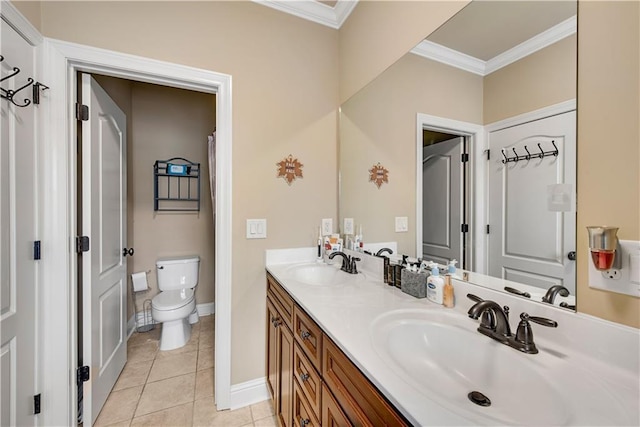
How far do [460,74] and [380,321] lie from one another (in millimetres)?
1069

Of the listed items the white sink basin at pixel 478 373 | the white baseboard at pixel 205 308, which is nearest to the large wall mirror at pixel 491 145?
the white sink basin at pixel 478 373

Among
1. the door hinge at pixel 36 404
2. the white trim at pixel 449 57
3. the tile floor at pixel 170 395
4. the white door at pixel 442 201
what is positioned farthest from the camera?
the tile floor at pixel 170 395

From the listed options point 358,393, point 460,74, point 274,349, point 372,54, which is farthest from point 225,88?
point 358,393

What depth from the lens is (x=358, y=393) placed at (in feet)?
2.20

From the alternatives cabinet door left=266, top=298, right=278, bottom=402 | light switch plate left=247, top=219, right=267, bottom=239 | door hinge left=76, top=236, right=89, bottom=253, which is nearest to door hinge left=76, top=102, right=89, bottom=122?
door hinge left=76, top=236, right=89, bottom=253

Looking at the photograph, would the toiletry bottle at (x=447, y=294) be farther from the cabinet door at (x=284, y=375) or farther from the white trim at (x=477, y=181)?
the cabinet door at (x=284, y=375)

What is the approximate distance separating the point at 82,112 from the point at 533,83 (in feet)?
6.87

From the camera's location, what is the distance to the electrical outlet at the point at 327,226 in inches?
75.2

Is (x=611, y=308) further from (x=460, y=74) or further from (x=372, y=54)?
(x=372, y=54)

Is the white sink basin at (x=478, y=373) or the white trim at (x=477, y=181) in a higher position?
the white trim at (x=477, y=181)

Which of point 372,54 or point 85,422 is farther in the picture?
point 372,54

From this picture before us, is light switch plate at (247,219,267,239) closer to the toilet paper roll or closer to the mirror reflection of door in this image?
the mirror reflection of door

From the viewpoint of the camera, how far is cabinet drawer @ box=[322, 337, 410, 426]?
570mm

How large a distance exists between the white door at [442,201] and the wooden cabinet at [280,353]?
2.43ft
